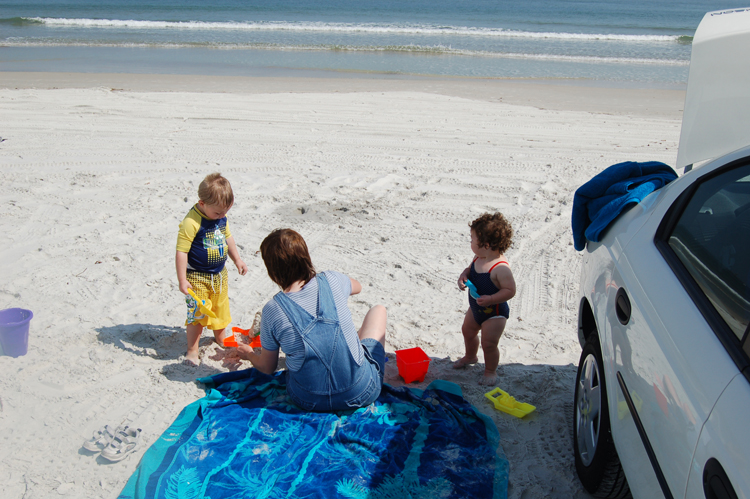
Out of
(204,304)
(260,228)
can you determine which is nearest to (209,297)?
(204,304)

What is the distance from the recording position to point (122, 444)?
119 inches

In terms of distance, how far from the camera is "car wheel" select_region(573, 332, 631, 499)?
261 cm

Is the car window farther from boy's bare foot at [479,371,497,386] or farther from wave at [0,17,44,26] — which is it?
wave at [0,17,44,26]

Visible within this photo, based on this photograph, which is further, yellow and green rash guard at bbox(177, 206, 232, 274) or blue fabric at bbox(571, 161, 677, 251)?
yellow and green rash guard at bbox(177, 206, 232, 274)

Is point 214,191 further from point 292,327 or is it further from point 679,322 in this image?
point 679,322

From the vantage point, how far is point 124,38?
2523 cm

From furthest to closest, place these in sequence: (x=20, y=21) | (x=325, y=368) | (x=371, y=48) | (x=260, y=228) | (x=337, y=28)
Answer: (x=337, y=28)
(x=20, y=21)
(x=371, y=48)
(x=260, y=228)
(x=325, y=368)

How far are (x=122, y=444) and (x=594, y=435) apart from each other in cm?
248

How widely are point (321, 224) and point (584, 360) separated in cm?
365

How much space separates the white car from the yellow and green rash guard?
239 cm

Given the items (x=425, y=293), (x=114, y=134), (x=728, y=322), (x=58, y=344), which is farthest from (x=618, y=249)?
(x=114, y=134)

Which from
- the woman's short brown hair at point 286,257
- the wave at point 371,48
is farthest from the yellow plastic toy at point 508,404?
the wave at point 371,48

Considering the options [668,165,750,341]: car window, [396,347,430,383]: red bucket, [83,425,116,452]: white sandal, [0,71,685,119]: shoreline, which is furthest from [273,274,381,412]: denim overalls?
[0,71,685,119]: shoreline

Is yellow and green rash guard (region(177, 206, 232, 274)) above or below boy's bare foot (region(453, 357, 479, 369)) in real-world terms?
above
